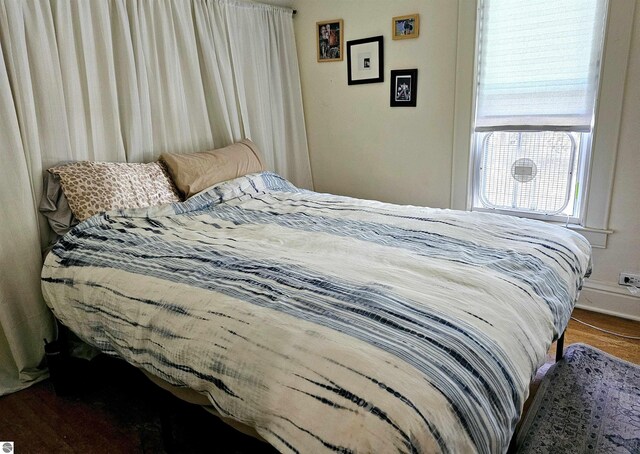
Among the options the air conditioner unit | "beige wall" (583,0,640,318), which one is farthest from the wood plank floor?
the air conditioner unit

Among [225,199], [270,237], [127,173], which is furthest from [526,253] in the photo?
[127,173]

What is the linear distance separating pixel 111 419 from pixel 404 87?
2.67 meters

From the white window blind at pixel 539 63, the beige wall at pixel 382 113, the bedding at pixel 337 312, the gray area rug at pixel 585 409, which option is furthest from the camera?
the beige wall at pixel 382 113

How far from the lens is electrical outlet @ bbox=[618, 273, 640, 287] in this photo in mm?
2623

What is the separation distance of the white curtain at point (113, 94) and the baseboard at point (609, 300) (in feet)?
7.76

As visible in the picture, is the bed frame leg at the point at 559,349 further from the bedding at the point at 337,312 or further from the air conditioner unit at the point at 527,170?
the air conditioner unit at the point at 527,170

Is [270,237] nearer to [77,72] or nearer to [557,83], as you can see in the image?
[77,72]

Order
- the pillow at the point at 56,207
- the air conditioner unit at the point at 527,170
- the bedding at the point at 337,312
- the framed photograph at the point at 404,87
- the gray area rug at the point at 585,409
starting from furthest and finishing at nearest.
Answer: the framed photograph at the point at 404,87 < the air conditioner unit at the point at 527,170 < the pillow at the point at 56,207 < the gray area rug at the point at 585,409 < the bedding at the point at 337,312

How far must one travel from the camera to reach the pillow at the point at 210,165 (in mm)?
2648

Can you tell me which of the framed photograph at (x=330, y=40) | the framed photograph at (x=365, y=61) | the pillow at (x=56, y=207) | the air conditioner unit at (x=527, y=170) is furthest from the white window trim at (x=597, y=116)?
the pillow at (x=56, y=207)

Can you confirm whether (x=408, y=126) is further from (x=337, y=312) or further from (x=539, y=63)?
(x=337, y=312)

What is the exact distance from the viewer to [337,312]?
49.4 inches

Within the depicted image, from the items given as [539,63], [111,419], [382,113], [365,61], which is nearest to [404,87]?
[382,113]

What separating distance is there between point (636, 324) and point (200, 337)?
2541 mm
